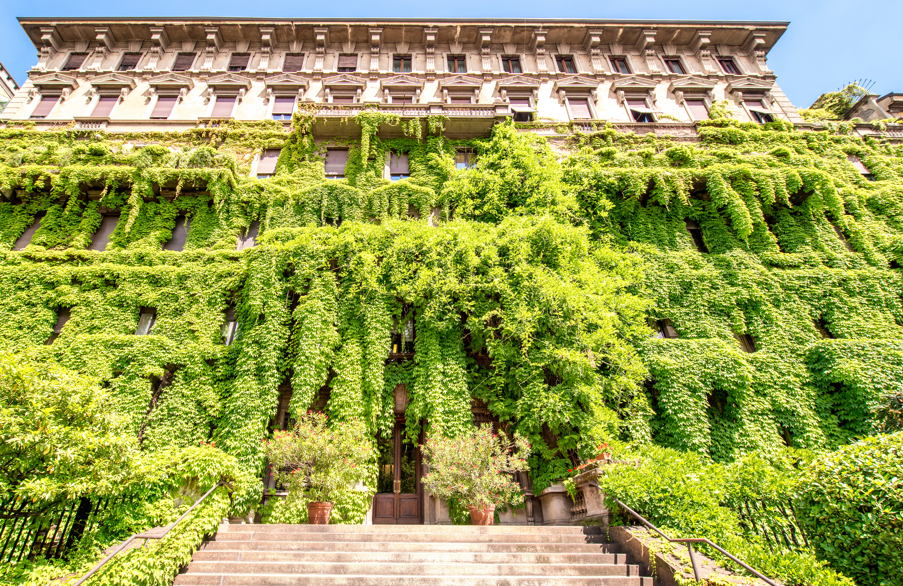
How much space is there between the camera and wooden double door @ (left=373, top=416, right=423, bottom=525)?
42.9ft

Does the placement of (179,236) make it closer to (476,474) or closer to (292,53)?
(292,53)

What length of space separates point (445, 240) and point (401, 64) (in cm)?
1663

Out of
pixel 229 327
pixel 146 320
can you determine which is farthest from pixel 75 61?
pixel 229 327

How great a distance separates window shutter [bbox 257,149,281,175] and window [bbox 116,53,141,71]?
36.2 feet

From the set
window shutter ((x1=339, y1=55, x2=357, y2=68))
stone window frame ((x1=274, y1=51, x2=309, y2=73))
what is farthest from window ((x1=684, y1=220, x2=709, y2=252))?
stone window frame ((x1=274, y1=51, x2=309, y2=73))

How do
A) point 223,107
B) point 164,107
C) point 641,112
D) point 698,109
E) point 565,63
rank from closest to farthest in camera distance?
point 164,107
point 223,107
point 641,112
point 698,109
point 565,63

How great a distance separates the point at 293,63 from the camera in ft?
81.8

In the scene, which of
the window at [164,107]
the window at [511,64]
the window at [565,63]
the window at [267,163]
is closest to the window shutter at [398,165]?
the window at [267,163]

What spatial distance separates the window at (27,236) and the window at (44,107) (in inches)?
319

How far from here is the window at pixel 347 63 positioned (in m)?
24.9

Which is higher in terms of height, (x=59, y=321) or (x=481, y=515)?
→ (x=59, y=321)

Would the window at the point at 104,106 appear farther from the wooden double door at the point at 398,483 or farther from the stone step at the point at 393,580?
the stone step at the point at 393,580

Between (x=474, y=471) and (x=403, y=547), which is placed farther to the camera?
(x=474, y=471)

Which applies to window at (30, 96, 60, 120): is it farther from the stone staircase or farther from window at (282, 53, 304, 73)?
the stone staircase
